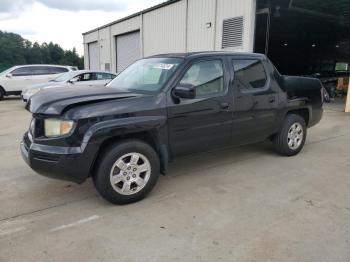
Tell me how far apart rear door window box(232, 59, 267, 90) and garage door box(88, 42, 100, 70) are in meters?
23.3

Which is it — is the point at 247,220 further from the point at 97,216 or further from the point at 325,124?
the point at 325,124

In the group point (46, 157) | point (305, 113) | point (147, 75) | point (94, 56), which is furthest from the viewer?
point (94, 56)

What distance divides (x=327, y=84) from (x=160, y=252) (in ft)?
58.6

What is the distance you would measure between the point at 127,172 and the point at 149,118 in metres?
0.66

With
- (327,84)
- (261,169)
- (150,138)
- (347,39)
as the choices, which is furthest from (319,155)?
(347,39)

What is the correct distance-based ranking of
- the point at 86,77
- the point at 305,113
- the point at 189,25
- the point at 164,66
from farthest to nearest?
1. the point at 189,25
2. the point at 86,77
3. the point at 305,113
4. the point at 164,66

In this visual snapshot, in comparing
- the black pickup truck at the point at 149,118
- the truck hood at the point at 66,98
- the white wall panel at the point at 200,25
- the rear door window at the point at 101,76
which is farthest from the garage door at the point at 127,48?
the truck hood at the point at 66,98

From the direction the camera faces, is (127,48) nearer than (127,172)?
No

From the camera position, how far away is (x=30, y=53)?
65.3 metres

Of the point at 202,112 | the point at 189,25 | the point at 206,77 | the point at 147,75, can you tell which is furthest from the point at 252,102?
the point at 189,25

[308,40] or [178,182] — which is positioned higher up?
[308,40]

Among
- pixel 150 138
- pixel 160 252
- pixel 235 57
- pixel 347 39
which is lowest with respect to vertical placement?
pixel 160 252

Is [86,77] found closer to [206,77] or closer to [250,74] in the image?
[250,74]

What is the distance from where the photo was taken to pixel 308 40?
29.2m
